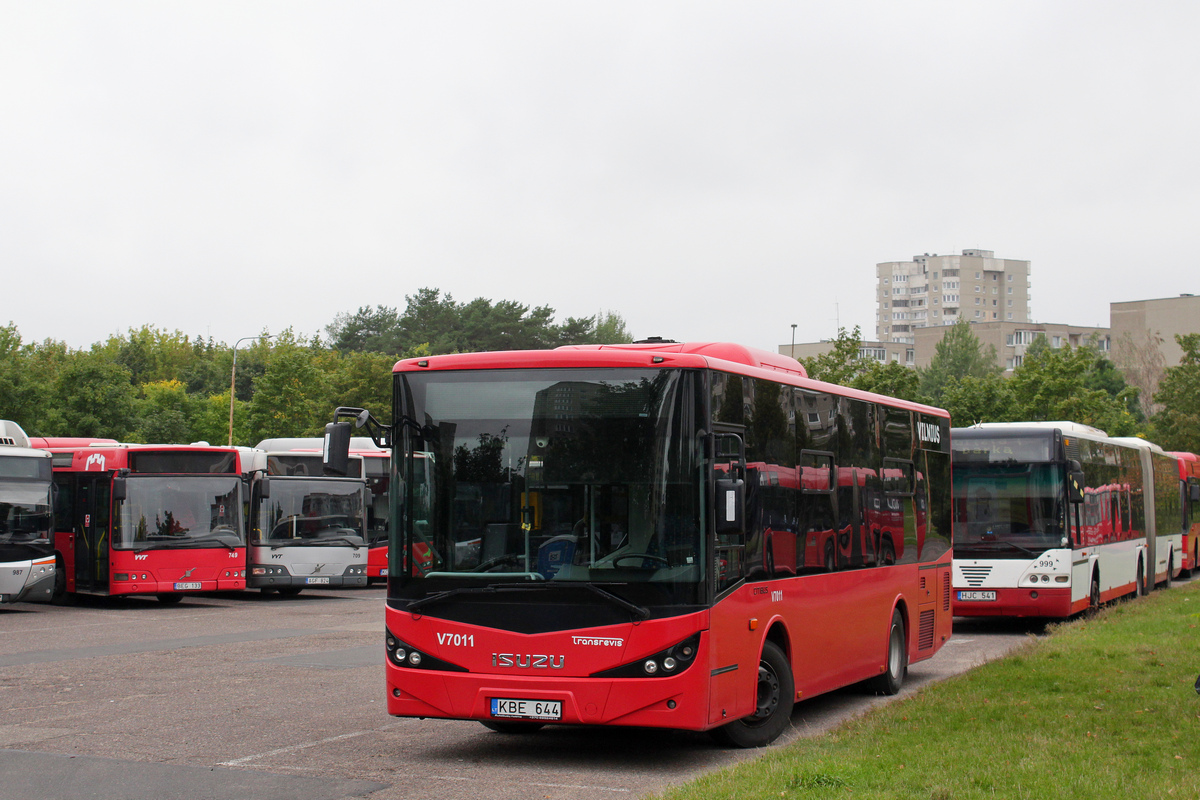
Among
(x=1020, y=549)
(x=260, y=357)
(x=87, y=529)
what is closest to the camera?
(x=1020, y=549)

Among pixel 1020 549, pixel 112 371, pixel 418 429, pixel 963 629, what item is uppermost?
pixel 112 371

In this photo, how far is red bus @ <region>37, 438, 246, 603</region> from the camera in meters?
25.0

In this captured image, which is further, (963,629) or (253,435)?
(253,435)

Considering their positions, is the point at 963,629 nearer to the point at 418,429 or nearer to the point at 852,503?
the point at 852,503

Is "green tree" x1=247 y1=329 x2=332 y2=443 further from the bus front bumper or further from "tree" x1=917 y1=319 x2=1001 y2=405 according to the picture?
"tree" x1=917 y1=319 x2=1001 y2=405

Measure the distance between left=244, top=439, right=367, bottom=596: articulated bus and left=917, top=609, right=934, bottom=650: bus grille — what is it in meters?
15.9

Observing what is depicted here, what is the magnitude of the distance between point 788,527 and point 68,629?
14.2 metres

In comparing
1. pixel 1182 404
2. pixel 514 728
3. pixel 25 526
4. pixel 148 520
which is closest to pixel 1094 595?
pixel 514 728

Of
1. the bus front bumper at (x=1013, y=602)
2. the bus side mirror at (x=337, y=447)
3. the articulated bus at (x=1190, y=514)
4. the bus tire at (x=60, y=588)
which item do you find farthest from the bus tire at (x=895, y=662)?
the articulated bus at (x=1190, y=514)

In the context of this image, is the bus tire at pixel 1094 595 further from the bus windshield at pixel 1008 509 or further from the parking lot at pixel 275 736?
the parking lot at pixel 275 736

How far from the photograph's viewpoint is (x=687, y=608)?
8.91 m

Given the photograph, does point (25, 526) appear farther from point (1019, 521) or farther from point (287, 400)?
point (287, 400)

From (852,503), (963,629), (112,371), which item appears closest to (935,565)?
(852,503)

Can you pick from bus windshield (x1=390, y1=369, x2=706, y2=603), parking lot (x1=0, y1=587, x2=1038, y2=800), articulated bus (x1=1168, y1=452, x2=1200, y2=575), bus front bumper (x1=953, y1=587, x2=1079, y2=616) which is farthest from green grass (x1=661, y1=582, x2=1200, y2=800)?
articulated bus (x1=1168, y1=452, x2=1200, y2=575)
